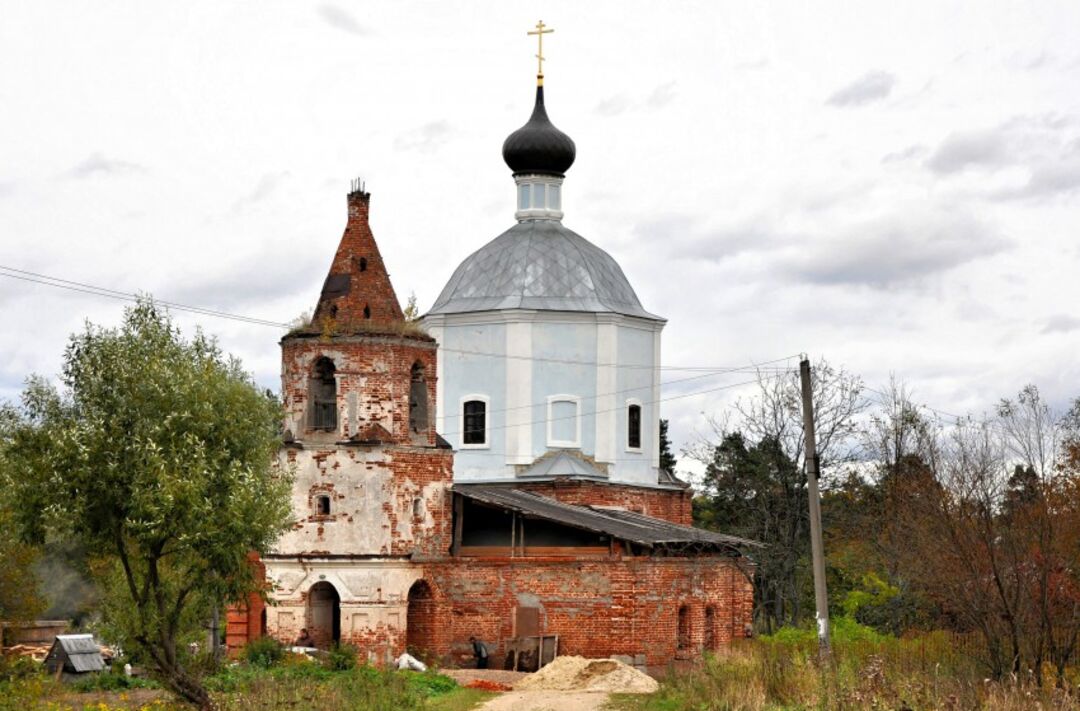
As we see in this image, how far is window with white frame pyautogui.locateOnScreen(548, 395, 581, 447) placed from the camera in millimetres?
40031

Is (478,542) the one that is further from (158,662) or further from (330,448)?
(158,662)

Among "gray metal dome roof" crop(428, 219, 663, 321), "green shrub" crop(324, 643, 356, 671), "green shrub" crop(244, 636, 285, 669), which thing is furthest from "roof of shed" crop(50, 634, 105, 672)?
"gray metal dome roof" crop(428, 219, 663, 321)

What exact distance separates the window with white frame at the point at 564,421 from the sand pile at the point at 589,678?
11.1m

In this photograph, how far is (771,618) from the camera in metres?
47.8

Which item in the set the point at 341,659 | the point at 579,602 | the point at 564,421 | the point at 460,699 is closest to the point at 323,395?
the point at 341,659

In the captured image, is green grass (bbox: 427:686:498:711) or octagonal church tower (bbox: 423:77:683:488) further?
octagonal church tower (bbox: 423:77:683:488)

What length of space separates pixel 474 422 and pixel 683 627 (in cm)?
949

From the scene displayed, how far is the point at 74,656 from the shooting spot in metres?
31.5

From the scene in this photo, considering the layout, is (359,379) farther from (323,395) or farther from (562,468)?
(562,468)

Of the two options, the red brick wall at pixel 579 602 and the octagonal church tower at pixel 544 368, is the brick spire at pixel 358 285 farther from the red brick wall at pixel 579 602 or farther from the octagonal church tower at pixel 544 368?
the octagonal church tower at pixel 544 368

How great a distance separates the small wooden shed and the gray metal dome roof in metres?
12.9

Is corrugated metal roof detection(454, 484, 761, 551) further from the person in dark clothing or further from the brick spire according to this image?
the brick spire

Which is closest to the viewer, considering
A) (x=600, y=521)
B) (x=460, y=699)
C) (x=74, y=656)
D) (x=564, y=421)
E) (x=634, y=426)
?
(x=460, y=699)

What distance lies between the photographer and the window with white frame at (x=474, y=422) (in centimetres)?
4019
